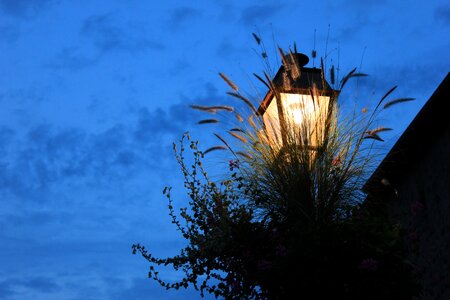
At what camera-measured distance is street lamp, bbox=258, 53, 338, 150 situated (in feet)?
19.1

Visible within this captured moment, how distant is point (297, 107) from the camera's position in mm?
5992

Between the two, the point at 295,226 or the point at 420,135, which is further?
the point at 420,135

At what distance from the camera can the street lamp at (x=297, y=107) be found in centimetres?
582

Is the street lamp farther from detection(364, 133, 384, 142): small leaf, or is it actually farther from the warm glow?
detection(364, 133, 384, 142): small leaf

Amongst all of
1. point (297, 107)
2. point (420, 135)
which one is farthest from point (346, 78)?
point (420, 135)

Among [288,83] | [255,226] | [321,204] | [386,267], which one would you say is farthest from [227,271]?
[288,83]

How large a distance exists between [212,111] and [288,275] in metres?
1.77

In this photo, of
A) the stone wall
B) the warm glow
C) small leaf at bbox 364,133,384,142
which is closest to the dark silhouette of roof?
the stone wall

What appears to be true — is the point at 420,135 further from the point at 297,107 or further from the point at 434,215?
the point at 297,107

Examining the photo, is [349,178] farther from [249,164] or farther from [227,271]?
[227,271]

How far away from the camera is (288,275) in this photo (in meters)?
5.04

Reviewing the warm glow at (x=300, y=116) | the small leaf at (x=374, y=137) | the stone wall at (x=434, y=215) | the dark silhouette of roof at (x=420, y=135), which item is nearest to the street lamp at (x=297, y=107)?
the warm glow at (x=300, y=116)

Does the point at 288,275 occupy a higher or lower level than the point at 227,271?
lower

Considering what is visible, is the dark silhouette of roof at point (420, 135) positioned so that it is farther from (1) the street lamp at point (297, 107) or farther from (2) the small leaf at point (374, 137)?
(1) the street lamp at point (297, 107)
